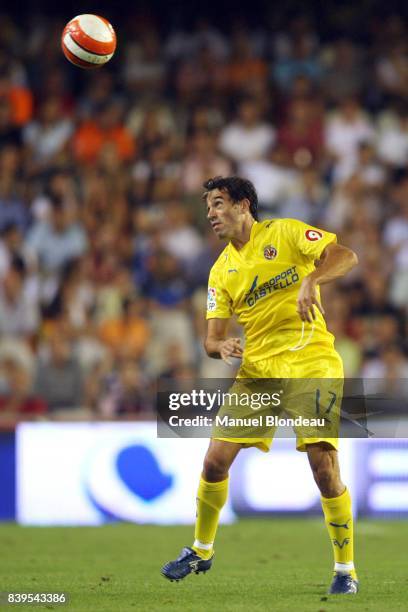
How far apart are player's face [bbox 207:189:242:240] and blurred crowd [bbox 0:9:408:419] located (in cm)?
527

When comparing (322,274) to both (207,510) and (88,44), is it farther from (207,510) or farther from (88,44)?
(88,44)

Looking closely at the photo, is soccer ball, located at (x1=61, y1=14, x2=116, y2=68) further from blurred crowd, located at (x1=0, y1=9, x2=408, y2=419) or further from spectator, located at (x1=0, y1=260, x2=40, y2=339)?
spectator, located at (x1=0, y1=260, x2=40, y2=339)

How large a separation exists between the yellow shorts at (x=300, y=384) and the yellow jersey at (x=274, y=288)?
0.06 metres

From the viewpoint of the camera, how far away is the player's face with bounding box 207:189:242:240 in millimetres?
7082

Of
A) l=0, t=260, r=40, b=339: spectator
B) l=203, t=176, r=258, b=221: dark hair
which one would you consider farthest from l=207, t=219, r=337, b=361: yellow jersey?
l=0, t=260, r=40, b=339: spectator

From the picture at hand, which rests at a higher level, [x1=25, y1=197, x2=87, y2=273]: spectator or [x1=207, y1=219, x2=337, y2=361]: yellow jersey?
[x1=25, y1=197, x2=87, y2=273]: spectator

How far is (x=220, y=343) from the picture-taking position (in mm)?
6875

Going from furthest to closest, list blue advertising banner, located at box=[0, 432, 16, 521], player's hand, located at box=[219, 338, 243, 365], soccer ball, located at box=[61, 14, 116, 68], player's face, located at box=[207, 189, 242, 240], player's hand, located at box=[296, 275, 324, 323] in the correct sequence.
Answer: blue advertising banner, located at box=[0, 432, 16, 521] < soccer ball, located at box=[61, 14, 116, 68] < player's face, located at box=[207, 189, 242, 240] < player's hand, located at box=[219, 338, 243, 365] < player's hand, located at box=[296, 275, 324, 323]

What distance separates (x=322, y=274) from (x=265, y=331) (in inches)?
26.2

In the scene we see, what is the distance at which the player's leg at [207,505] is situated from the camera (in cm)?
688

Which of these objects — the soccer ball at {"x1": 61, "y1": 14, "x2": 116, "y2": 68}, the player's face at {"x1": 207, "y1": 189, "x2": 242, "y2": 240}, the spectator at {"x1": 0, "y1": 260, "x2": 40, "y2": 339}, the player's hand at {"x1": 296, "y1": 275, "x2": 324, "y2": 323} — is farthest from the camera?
the spectator at {"x1": 0, "y1": 260, "x2": 40, "y2": 339}

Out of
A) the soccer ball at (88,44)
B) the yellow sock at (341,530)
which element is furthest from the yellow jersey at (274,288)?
the soccer ball at (88,44)

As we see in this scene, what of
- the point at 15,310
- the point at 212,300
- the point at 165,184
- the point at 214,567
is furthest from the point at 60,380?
the point at 212,300

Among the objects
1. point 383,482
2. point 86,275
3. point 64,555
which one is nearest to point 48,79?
point 86,275
